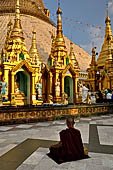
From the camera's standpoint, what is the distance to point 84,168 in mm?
3660

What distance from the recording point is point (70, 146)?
3926 millimetres

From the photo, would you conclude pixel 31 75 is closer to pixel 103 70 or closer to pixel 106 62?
pixel 103 70

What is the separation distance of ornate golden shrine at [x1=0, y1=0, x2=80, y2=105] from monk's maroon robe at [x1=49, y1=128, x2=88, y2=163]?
9.87m

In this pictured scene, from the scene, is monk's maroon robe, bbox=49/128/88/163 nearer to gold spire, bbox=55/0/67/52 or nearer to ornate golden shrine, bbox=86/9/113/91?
gold spire, bbox=55/0/67/52

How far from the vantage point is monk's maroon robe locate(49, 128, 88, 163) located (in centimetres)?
389

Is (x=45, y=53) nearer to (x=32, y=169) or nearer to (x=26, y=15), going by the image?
(x=26, y=15)

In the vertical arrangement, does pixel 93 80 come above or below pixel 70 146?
above

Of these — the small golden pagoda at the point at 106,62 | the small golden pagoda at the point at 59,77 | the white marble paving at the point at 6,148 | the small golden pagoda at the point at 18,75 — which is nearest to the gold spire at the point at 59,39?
the small golden pagoda at the point at 59,77

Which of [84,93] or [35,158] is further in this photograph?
[84,93]

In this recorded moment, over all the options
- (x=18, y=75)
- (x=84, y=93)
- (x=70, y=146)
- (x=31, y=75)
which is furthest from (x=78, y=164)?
(x=84, y=93)

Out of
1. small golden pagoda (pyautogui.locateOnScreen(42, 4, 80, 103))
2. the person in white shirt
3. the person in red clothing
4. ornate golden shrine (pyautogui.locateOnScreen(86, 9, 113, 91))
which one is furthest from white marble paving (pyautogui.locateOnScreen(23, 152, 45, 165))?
ornate golden shrine (pyautogui.locateOnScreen(86, 9, 113, 91))

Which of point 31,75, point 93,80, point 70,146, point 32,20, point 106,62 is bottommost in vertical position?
point 70,146

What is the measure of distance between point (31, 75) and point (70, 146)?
11146 millimetres

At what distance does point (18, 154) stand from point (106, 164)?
236cm
